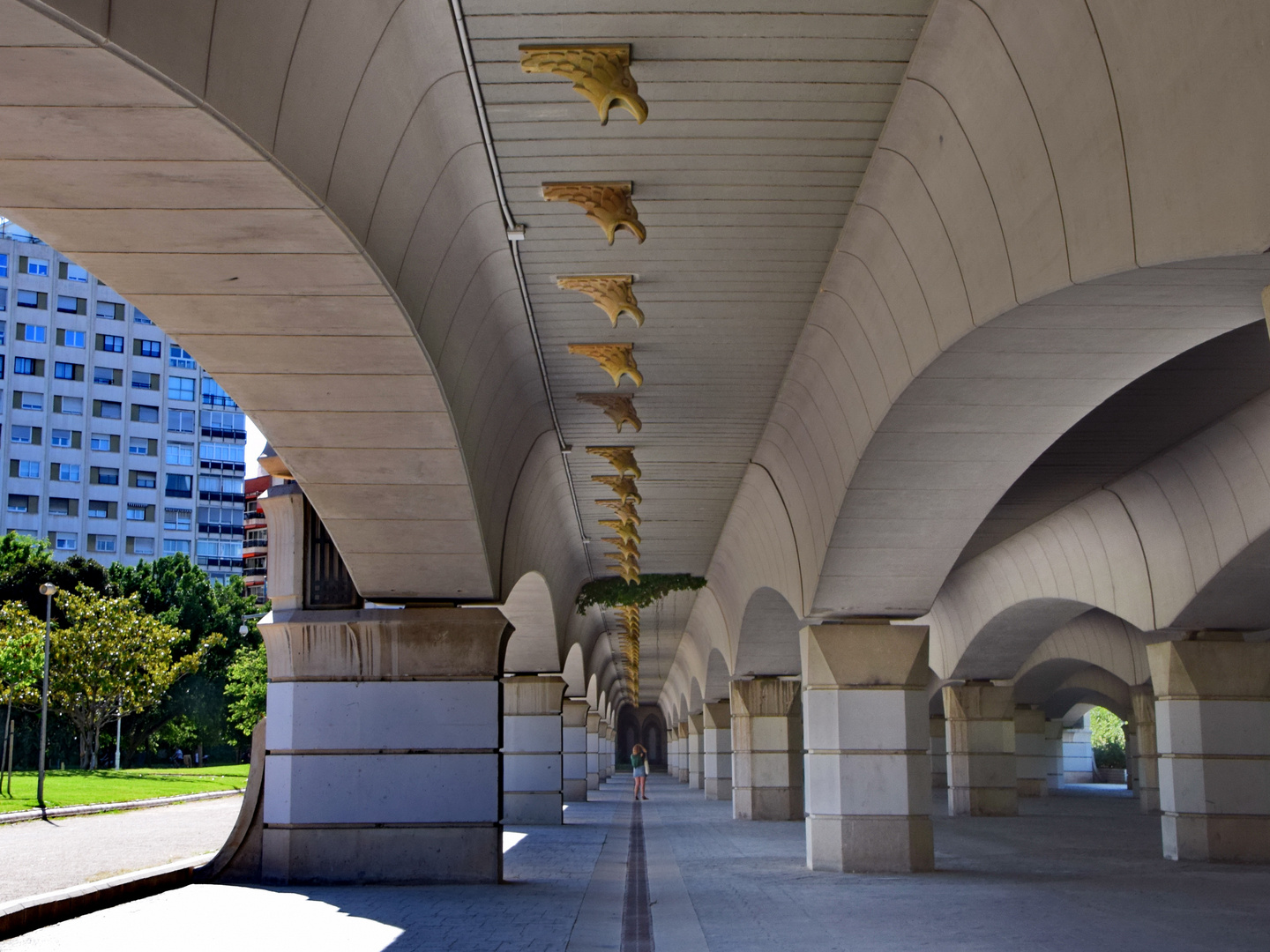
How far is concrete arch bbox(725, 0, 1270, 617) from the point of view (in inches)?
190

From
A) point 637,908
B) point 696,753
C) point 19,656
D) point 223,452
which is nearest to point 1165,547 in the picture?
point 637,908

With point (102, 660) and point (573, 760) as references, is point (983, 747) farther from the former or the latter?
point (102, 660)

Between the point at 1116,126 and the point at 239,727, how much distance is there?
60.3 meters

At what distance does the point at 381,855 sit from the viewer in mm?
12844

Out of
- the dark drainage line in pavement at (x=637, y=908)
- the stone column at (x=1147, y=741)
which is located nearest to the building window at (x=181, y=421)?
the stone column at (x=1147, y=741)

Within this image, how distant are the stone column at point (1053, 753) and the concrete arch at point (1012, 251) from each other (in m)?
34.8

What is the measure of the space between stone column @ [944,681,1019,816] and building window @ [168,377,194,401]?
252 feet

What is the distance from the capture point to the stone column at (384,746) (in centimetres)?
1283

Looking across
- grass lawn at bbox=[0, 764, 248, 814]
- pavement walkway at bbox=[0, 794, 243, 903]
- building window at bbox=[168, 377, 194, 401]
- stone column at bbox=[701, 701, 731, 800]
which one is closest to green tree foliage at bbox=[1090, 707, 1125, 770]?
stone column at bbox=[701, 701, 731, 800]

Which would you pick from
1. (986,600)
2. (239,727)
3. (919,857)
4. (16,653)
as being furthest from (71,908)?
(239,727)

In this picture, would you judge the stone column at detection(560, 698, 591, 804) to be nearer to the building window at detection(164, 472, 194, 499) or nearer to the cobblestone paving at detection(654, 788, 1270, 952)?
the cobblestone paving at detection(654, 788, 1270, 952)

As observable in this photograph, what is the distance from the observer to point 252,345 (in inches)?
322

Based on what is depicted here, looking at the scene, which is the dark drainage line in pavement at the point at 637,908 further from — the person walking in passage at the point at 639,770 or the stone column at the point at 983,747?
the person walking in passage at the point at 639,770

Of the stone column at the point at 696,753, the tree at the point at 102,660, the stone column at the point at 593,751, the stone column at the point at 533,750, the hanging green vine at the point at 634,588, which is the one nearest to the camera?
the stone column at the point at 533,750
